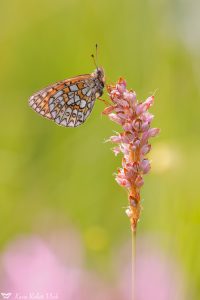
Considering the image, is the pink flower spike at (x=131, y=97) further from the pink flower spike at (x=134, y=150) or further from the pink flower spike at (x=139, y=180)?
the pink flower spike at (x=139, y=180)

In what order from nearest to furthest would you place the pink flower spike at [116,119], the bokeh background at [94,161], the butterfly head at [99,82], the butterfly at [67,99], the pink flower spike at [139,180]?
1. the pink flower spike at [139,180]
2. the pink flower spike at [116,119]
3. the bokeh background at [94,161]
4. the butterfly head at [99,82]
5. the butterfly at [67,99]

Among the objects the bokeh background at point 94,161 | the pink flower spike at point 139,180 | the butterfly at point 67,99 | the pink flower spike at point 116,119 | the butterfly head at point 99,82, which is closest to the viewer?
the pink flower spike at point 139,180

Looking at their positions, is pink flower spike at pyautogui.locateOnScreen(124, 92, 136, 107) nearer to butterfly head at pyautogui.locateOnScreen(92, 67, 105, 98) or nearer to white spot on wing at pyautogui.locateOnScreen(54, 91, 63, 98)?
butterfly head at pyautogui.locateOnScreen(92, 67, 105, 98)

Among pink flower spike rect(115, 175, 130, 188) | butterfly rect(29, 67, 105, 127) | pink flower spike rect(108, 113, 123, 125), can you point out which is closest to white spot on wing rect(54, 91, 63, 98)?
butterfly rect(29, 67, 105, 127)

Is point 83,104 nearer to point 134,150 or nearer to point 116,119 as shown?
point 116,119

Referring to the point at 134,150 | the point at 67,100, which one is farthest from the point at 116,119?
the point at 67,100

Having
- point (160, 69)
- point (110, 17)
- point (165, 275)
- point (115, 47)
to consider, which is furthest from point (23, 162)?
point (165, 275)
